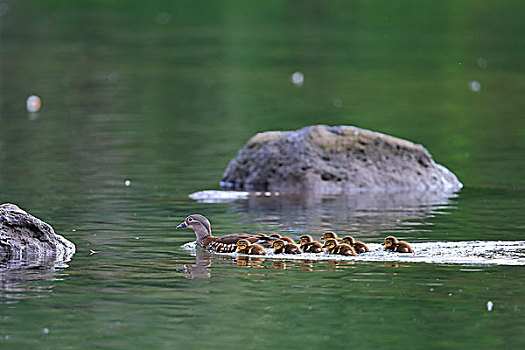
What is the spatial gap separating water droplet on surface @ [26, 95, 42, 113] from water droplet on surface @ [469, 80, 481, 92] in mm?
12019

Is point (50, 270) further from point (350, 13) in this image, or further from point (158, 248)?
point (350, 13)

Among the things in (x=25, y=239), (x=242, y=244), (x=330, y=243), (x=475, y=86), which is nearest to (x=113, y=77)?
(x=475, y=86)

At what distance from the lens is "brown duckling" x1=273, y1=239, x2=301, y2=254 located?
14.1 m

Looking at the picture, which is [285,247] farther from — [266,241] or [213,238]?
[213,238]

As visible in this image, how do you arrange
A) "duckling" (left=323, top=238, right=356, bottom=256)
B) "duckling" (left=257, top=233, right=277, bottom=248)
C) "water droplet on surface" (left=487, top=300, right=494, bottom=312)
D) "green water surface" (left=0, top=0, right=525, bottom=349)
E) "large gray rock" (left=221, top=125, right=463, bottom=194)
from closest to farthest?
"green water surface" (left=0, top=0, right=525, bottom=349) → "water droplet on surface" (left=487, top=300, right=494, bottom=312) → "duckling" (left=323, top=238, right=356, bottom=256) → "duckling" (left=257, top=233, right=277, bottom=248) → "large gray rock" (left=221, top=125, right=463, bottom=194)

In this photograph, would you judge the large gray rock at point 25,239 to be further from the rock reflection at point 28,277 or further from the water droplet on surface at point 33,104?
the water droplet on surface at point 33,104

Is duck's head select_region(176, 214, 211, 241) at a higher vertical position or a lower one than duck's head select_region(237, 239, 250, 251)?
higher

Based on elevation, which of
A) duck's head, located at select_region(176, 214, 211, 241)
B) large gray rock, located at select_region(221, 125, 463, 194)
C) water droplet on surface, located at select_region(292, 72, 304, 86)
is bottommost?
duck's head, located at select_region(176, 214, 211, 241)

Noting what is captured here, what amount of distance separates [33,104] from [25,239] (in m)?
18.6

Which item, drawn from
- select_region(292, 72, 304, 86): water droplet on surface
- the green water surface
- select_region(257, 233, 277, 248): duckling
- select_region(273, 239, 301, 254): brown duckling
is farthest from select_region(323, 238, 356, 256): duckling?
select_region(292, 72, 304, 86): water droplet on surface

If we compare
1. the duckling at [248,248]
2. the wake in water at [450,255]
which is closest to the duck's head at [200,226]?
the wake in water at [450,255]

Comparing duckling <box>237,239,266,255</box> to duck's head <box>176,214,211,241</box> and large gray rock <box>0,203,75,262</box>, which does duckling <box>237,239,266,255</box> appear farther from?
large gray rock <box>0,203,75,262</box>

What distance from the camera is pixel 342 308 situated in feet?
38.2

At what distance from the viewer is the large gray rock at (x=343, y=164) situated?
20.9 m
